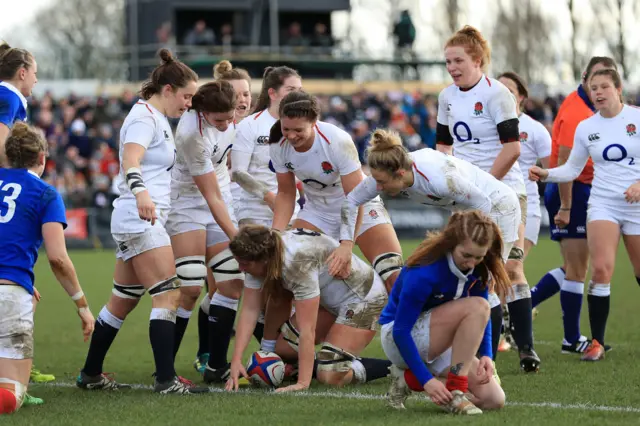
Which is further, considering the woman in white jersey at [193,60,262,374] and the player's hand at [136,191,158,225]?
the woman in white jersey at [193,60,262,374]

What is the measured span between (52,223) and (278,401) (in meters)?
1.77

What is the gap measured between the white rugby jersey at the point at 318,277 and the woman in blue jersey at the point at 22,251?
1.37m

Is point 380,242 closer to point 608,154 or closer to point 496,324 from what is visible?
point 496,324

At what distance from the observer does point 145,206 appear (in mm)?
6836

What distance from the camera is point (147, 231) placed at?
728 cm

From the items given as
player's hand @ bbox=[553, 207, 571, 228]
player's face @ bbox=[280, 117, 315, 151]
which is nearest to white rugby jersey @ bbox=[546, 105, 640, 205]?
player's hand @ bbox=[553, 207, 571, 228]

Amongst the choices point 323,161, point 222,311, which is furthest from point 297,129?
point 222,311

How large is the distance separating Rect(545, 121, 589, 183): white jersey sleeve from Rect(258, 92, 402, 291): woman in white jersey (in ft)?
4.91

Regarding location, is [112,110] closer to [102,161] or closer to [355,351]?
[102,161]

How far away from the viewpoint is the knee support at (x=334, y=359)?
759cm

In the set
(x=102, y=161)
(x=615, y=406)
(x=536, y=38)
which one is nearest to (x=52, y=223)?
(x=615, y=406)

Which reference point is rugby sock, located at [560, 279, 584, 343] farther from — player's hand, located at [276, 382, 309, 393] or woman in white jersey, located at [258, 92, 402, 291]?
player's hand, located at [276, 382, 309, 393]

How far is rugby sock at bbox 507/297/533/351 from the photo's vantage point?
26.5 feet

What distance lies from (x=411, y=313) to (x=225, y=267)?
2.29 m
